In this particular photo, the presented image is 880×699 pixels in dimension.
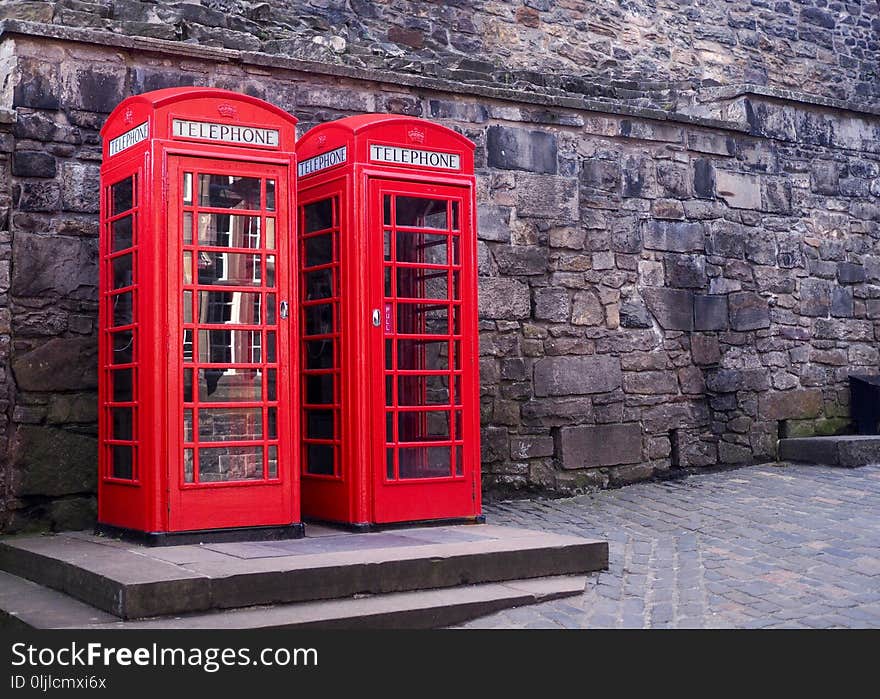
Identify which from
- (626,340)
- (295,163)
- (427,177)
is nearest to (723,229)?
(626,340)

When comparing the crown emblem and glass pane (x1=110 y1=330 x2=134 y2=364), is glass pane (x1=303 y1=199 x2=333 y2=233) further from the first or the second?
glass pane (x1=110 y1=330 x2=134 y2=364)

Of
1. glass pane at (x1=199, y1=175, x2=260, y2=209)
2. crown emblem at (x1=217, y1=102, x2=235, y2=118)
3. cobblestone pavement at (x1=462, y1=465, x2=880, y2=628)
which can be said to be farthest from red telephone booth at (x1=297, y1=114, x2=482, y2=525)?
cobblestone pavement at (x1=462, y1=465, x2=880, y2=628)

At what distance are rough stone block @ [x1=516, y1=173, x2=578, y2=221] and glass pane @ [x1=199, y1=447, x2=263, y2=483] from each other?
124 inches

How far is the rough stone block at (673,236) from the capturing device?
27.4ft

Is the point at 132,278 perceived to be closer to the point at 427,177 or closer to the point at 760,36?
the point at 427,177

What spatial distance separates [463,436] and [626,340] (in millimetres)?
2511

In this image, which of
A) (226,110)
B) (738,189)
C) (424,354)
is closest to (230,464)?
(424,354)

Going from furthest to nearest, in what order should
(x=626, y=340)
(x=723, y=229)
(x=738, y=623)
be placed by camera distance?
(x=723, y=229)
(x=626, y=340)
(x=738, y=623)

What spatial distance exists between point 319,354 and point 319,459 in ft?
1.86

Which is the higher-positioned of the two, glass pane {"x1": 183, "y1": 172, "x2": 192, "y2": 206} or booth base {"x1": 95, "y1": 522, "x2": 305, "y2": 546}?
glass pane {"x1": 183, "y1": 172, "x2": 192, "y2": 206}

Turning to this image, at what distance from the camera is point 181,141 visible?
5258mm

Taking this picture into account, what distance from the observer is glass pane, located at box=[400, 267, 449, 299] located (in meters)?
5.98

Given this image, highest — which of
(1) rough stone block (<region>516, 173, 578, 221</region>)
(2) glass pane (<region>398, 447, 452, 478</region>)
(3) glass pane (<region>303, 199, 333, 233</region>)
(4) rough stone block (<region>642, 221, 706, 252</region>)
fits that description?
(1) rough stone block (<region>516, 173, 578, 221</region>)

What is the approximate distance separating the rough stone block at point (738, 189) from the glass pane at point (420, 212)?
3.46m
